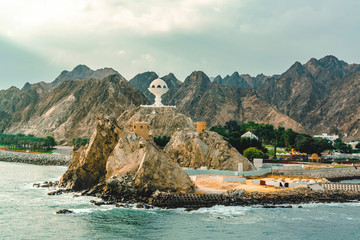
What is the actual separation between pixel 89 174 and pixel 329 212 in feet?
126

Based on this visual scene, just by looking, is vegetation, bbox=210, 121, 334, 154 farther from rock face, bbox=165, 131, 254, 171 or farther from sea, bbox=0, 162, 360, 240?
sea, bbox=0, 162, 360, 240

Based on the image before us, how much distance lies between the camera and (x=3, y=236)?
142 feet

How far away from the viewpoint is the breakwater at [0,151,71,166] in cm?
11596

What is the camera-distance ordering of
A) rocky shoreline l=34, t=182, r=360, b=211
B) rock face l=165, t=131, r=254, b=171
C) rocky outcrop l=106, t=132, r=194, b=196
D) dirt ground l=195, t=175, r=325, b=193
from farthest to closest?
1. rock face l=165, t=131, r=254, b=171
2. dirt ground l=195, t=175, r=325, b=193
3. rocky outcrop l=106, t=132, r=194, b=196
4. rocky shoreline l=34, t=182, r=360, b=211

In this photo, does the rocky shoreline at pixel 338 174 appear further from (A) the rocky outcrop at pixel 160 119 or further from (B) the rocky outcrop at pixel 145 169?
(A) the rocky outcrop at pixel 160 119

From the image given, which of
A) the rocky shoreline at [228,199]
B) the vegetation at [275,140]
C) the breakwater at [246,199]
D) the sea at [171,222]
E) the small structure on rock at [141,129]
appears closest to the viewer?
the sea at [171,222]

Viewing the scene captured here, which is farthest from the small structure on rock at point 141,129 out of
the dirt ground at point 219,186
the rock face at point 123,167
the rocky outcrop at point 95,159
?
the dirt ground at point 219,186

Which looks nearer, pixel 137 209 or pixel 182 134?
pixel 137 209

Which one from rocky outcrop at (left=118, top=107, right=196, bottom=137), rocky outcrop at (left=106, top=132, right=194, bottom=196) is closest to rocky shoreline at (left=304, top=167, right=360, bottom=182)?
rocky outcrop at (left=106, top=132, right=194, bottom=196)

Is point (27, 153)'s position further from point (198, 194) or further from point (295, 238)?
point (295, 238)

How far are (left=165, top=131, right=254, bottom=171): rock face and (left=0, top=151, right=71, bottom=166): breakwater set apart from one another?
135 ft

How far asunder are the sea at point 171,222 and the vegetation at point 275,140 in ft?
146

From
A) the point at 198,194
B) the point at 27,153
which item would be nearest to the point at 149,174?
the point at 198,194

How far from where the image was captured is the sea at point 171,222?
44031 mm
